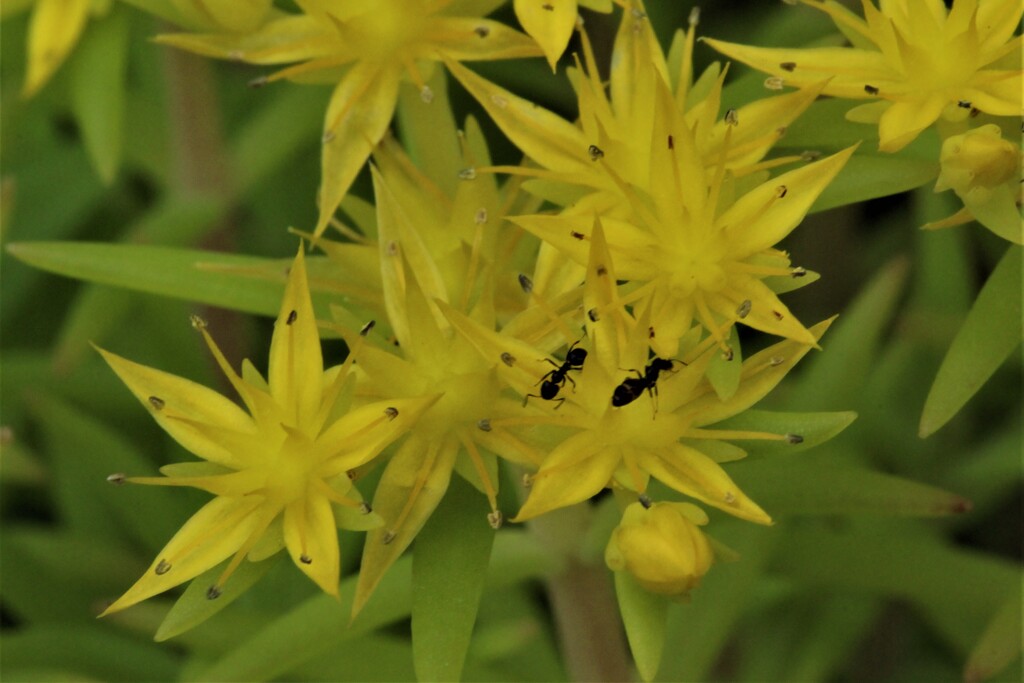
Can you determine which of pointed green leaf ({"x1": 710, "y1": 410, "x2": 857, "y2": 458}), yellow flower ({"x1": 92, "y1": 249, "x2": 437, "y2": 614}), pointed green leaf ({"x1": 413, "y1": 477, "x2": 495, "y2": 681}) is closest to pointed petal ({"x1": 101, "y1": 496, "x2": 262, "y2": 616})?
yellow flower ({"x1": 92, "y1": 249, "x2": 437, "y2": 614})

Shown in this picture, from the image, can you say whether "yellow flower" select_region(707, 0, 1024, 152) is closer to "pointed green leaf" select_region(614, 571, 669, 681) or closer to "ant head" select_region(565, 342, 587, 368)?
"ant head" select_region(565, 342, 587, 368)

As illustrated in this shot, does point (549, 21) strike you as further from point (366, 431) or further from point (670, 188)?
point (366, 431)

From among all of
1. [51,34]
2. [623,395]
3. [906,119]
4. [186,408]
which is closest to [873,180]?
[906,119]

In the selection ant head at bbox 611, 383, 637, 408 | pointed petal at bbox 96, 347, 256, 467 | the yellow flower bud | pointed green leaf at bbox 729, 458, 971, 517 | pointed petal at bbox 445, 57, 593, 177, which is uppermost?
the yellow flower bud

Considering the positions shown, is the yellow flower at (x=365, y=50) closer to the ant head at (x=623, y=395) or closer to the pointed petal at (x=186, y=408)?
the pointed petal at (x=186, y=408)

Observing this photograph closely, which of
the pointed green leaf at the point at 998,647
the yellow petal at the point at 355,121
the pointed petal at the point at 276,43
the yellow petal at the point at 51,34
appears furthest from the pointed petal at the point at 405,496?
the yellow petal at the point at 51,34

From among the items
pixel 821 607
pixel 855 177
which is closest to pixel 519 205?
pixel 855 177
